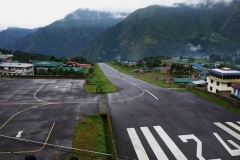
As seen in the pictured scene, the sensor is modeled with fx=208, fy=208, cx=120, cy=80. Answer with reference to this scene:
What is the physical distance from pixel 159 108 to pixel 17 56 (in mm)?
160228

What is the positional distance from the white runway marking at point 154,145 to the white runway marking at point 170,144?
99 centimetres

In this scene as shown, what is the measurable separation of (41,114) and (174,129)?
57.4 feet

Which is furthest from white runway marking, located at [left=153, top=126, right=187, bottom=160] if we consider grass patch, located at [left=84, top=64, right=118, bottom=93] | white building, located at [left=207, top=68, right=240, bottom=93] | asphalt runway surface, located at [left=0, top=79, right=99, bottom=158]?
white building, located at [left=207, top=68, right=240, bottom=93]

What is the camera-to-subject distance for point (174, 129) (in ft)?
76.8

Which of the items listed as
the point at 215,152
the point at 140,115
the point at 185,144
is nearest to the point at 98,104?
the point at 140,115

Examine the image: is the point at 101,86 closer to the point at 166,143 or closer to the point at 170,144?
the point at 166,143

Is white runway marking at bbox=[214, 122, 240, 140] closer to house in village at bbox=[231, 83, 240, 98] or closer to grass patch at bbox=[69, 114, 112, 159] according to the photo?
grass patch at bbox=[69, 114, 112, 159]

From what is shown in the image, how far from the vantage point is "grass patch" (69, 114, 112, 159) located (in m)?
19.1

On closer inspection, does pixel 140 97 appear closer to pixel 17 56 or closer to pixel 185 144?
pixel 185 144

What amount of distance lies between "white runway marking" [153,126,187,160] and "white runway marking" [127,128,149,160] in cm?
258

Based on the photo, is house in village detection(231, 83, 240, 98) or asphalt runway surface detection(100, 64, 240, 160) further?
house in village detection(231, 83, 240, 98)

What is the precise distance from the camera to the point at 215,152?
18.6 m

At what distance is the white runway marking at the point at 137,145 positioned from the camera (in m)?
17.8

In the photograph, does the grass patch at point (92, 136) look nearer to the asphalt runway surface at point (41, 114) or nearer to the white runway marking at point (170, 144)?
the asphalt runway surface at point (41, 114)
